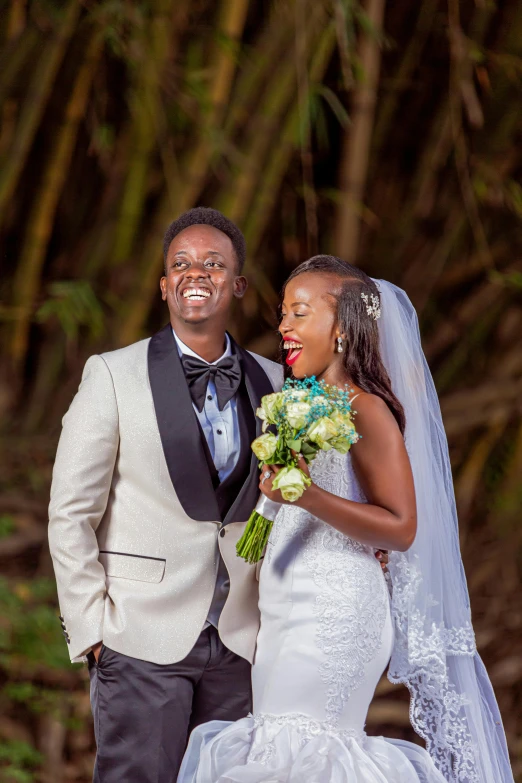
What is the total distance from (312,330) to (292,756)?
83cm

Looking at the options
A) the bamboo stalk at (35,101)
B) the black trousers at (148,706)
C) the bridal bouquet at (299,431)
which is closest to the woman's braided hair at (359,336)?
the bridal bouquet at (299,431)

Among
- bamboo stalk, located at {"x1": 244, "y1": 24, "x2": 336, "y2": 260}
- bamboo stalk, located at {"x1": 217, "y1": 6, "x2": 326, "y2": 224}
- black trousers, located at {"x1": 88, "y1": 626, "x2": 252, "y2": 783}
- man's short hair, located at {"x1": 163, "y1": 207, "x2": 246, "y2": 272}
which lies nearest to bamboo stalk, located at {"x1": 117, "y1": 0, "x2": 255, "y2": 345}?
bamboo stalk, located at {"x1": 217, "y1": 6, "x2": 326, "y2": 224}

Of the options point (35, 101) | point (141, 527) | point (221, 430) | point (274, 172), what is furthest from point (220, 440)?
point (35, 101)

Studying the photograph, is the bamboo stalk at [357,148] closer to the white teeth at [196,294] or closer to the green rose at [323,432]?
the white teeth at [196,294]

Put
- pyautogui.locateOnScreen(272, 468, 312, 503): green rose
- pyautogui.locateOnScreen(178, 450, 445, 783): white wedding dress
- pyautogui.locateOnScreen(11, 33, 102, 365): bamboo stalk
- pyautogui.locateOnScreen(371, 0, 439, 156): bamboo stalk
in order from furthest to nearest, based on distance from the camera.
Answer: pyautogui.locateOnScreen(371, 0, 439, 156): bamboo stalk < pyautogui.locateOnScreen(11, 33, 102, 365): bamboo stalk < pyautogui.locateOnScreen(178, 450, 445, 783): white wedding dress < pyautogui.locateOnScreen(272, 468, 312, 503): green rose

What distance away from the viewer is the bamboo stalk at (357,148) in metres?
4.21

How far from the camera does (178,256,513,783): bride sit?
212 centimetres

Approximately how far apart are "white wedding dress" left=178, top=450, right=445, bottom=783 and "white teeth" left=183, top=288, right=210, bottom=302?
437 millimetres

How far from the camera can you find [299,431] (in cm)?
205

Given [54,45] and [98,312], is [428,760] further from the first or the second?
[54,45]

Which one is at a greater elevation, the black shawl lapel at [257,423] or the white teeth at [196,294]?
the white teeth at [196,294]

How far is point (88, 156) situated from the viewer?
437 centimetres

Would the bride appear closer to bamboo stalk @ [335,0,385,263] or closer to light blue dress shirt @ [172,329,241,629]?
light blue dress shirt @ [172,329,241,629]

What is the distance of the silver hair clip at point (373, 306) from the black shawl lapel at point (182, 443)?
0.42 metres
